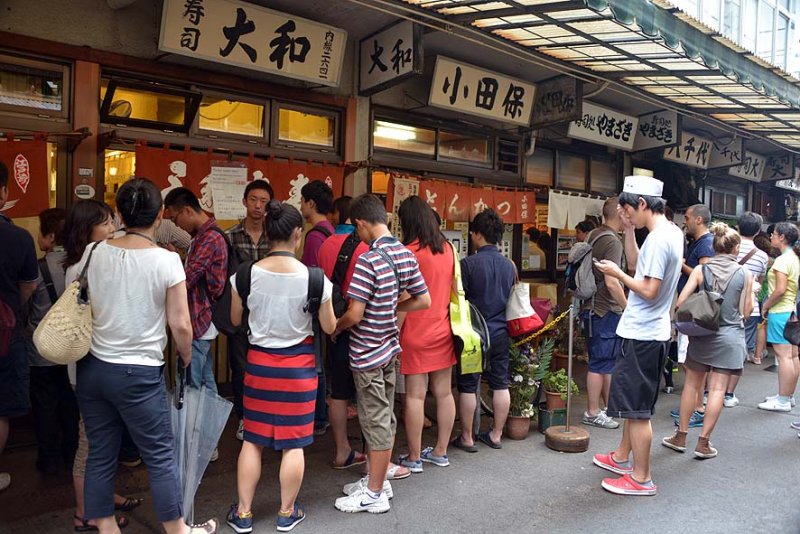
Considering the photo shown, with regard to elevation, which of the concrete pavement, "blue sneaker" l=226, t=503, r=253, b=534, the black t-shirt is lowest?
the concrete pavement

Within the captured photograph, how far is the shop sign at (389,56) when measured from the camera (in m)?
7.11

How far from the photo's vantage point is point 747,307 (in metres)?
6.04

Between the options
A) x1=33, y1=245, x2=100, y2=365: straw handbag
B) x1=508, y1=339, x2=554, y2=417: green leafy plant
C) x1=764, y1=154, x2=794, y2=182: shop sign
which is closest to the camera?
x1=33, y1=245, x2=100, y2=365: straw handbag

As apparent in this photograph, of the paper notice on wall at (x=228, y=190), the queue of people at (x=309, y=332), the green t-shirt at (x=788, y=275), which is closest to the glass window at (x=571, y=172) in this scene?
the green t-shirt at (x=788, y=275)

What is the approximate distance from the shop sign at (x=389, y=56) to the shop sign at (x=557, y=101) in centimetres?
305

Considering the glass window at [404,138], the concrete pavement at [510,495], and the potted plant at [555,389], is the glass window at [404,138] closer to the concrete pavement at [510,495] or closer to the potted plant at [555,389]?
the potted plant at [555,389]

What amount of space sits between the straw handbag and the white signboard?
3.17 metres

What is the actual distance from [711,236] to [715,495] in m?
3.02

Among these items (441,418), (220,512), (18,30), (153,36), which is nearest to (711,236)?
(441,418)

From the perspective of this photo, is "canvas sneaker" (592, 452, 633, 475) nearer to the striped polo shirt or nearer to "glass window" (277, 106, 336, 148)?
the striped polo shirt

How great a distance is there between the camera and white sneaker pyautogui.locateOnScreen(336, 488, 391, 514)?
4438 millimetres

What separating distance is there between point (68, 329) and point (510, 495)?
3.44 metres

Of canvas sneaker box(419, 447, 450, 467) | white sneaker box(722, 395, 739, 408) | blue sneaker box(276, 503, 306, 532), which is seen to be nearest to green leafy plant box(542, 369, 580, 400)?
canvas sneaker box(419, 447, 450, 467)

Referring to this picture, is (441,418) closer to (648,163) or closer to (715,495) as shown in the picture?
(715,495)
